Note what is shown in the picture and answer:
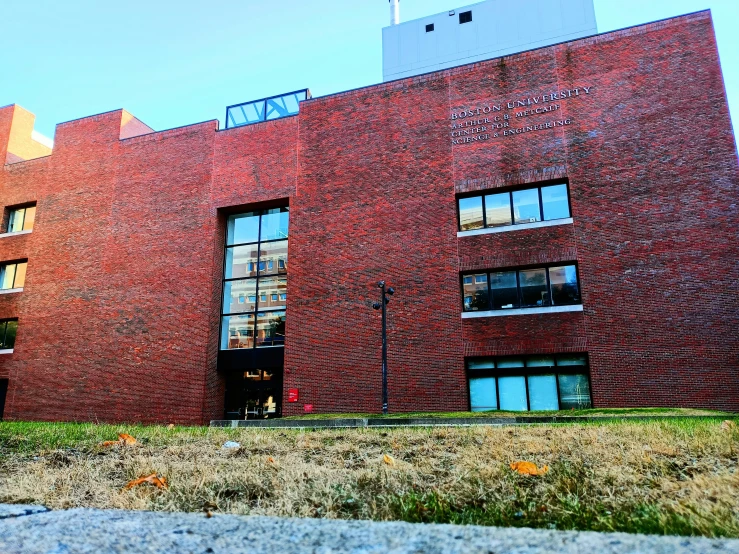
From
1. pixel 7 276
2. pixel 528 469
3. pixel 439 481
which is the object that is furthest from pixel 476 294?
pixel 7 276

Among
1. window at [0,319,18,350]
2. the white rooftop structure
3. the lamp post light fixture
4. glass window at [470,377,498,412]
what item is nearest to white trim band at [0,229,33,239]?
window at [0,319,18,350]

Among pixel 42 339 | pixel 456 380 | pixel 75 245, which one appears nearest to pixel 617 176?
pixel 456 380

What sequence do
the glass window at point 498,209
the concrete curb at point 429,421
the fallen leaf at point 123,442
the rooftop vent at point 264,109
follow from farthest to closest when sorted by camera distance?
the rooftop vent at point 264,109 < the glass window at point 498,209 < the concrete curb at point 429,421 < the fallen leaf at point 123,442

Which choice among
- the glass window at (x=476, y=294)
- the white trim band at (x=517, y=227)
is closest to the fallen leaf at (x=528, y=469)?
the glass window at (x=476, y=294)

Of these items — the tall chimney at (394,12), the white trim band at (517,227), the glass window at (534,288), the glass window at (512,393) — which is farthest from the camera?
the tall chimney at (394,12)

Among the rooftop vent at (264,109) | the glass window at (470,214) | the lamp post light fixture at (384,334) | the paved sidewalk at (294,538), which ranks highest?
the rooftop vent at (264,109)

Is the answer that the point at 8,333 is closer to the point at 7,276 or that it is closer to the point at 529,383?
the point at 7,276

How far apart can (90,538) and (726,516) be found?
266 centimetres

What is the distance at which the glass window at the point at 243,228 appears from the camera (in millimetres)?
31109

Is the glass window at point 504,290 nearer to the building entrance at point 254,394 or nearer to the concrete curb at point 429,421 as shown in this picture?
the concrete curb at point 429,421

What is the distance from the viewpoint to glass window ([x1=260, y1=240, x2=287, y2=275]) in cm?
3017

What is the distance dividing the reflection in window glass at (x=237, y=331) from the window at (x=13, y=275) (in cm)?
1408

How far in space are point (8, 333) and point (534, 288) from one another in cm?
3030

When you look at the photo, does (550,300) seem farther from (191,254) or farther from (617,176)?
(191,254)
